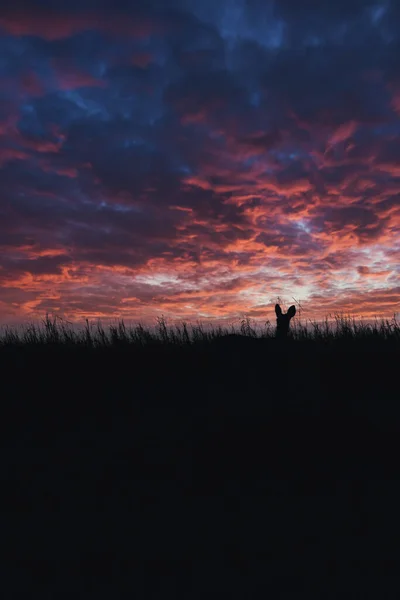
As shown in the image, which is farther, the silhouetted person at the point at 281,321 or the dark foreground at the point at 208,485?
the silhouetted person at the point at 281,321

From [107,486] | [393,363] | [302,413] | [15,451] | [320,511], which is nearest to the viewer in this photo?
[320,511]

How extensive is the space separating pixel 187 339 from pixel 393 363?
19.9 feet

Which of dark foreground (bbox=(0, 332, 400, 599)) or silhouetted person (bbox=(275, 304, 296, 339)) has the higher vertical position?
silhouetted person (bbox=(275, 304, 296, 339))

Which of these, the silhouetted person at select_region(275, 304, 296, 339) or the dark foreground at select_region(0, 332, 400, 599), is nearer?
the dark foreground at select_region(0, 332, 400, 599)

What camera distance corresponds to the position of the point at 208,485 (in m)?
4.25

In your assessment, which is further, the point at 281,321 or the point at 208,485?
the point at 281,321

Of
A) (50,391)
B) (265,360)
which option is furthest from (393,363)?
(50,391)

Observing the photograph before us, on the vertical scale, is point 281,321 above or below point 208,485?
above

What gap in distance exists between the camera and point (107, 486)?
14.2 feet

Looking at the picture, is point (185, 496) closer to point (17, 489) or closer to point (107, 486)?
point (107, 486)

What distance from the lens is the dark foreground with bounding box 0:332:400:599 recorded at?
292cm

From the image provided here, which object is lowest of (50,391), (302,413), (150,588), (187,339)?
(150,588)

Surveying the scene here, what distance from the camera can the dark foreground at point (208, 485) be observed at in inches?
115

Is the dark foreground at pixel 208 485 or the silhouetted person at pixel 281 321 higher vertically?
the silhouetted person at pixel 281 321
